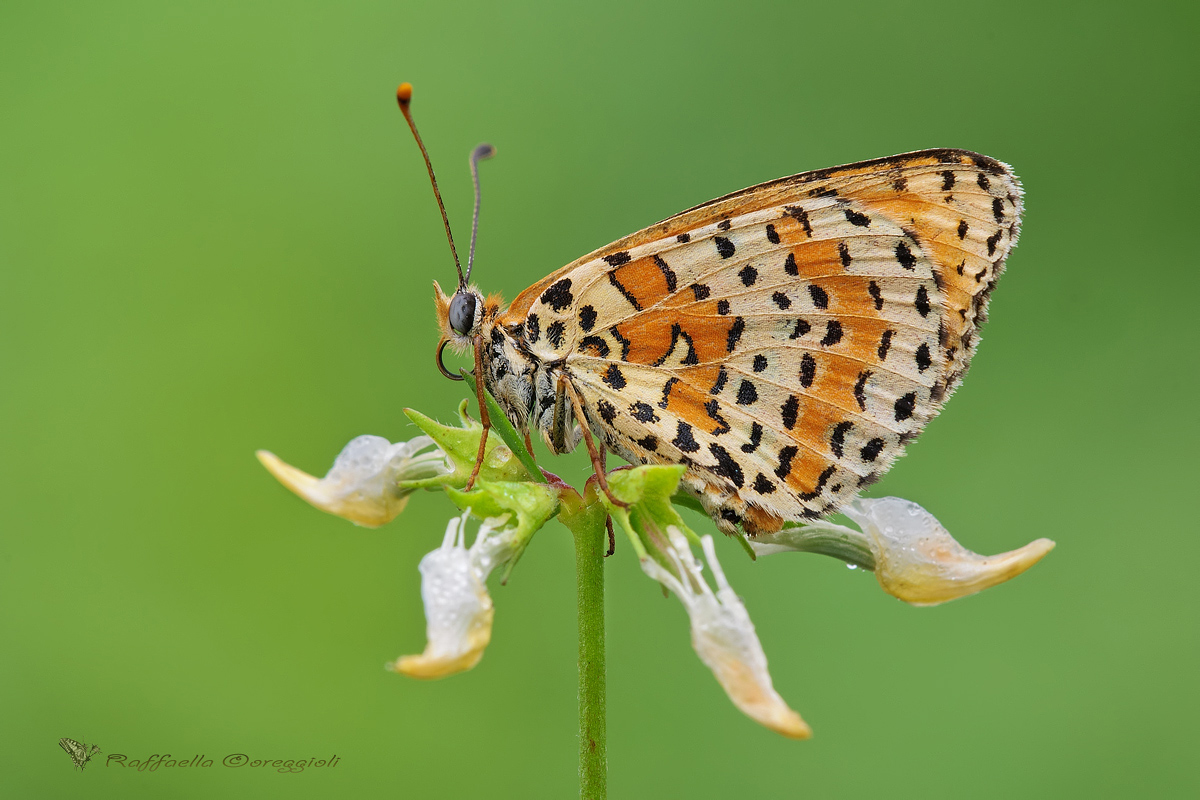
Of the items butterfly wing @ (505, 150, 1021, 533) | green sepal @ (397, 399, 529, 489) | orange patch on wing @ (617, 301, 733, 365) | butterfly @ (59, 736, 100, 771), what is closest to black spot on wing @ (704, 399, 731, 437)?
butterfly wing @ (505, 150, 1021, 533)

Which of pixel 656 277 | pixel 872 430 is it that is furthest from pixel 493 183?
pixel 872 430

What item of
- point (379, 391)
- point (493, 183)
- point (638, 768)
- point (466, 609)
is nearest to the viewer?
point (466, 609)

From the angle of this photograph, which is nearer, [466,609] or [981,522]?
[466,609]

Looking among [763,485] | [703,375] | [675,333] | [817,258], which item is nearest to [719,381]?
[703,375]

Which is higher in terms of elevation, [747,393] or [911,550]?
[747,393]

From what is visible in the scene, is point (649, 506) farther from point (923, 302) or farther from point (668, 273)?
point (923, 302)

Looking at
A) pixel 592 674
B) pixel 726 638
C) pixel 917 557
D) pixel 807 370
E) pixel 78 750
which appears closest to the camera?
pixel 726 638

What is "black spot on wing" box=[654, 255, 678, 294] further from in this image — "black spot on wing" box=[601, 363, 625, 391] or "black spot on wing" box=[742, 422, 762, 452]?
"black spot on wing" box=[742, 422, 762, 452]

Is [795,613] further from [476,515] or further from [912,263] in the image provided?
[476,515]
